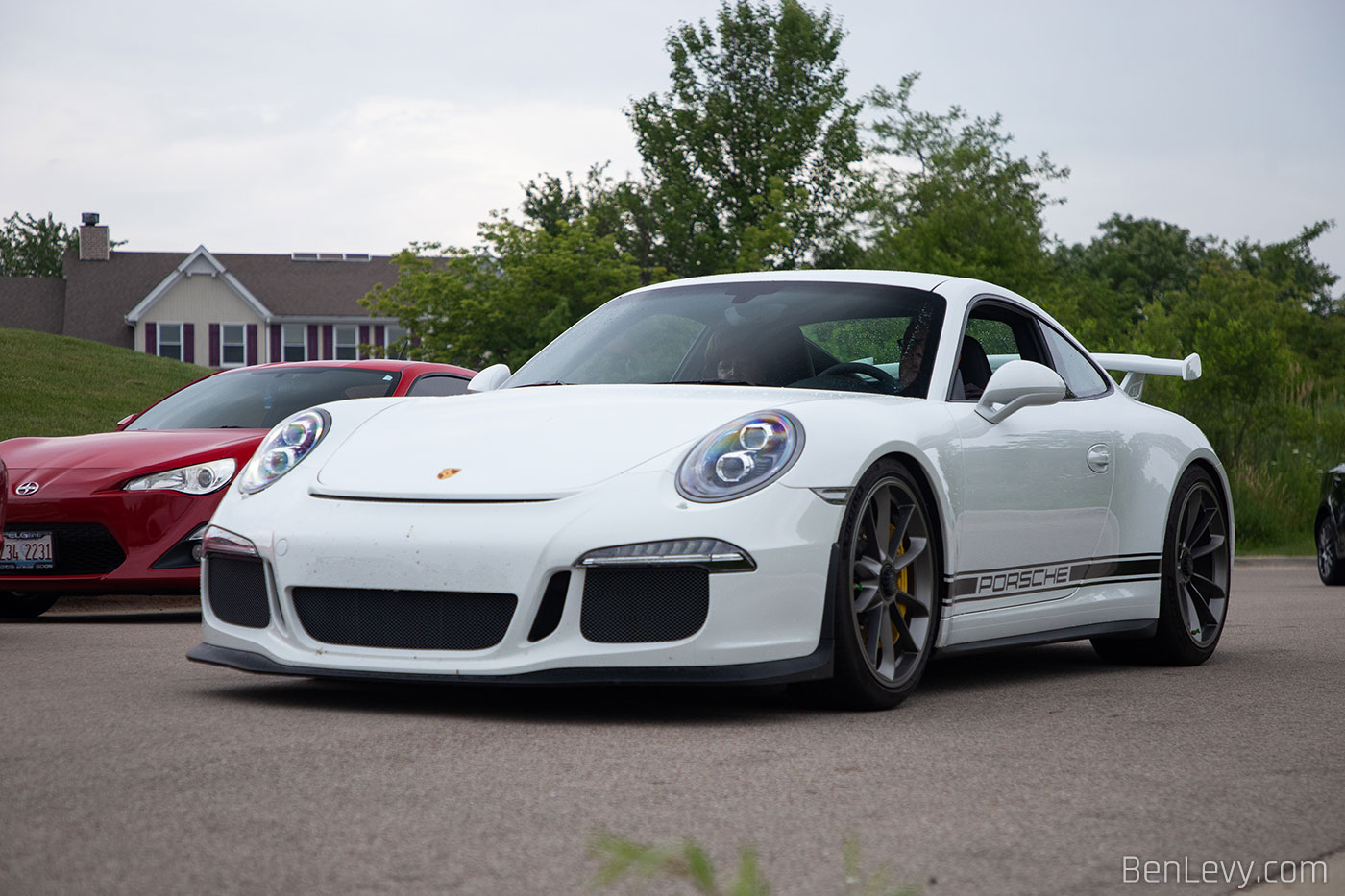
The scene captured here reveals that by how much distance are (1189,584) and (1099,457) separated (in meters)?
0.93

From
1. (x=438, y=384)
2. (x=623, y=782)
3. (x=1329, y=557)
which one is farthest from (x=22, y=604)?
(x=1329, y=557)

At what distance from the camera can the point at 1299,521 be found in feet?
72.5

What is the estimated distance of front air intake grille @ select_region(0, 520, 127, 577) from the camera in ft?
26.0

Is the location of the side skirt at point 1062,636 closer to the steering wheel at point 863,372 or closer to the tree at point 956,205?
the steering wheel at point 863,372

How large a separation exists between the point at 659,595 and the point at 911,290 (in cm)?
199

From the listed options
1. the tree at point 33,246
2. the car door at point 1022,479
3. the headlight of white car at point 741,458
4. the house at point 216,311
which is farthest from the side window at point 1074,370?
the tree at point 33,246

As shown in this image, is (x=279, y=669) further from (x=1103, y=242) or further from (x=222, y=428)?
(x=1103, y=242)

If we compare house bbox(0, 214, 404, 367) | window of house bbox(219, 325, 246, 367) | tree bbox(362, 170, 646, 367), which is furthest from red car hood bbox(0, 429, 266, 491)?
window of house bbox(219, 325, 246, 367)

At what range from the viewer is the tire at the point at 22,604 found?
8664 mm

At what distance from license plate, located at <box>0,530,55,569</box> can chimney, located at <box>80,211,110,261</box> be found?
5857cm

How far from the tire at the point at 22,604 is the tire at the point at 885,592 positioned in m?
5.45

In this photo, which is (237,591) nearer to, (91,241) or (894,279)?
(894,279)

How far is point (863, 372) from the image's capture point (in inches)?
219

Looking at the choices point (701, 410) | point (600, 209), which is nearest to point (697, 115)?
point (600, 209)
